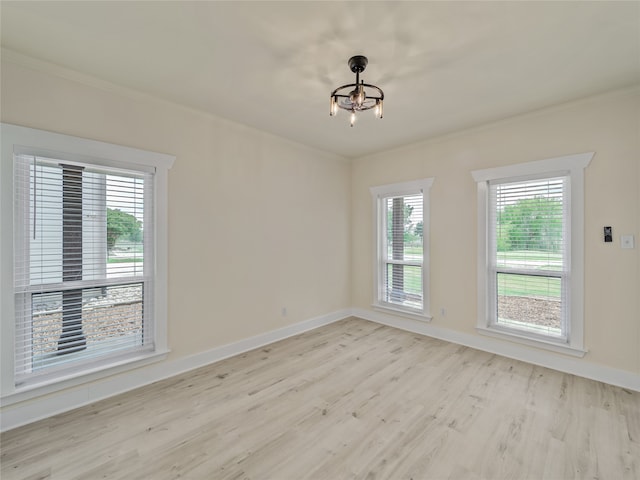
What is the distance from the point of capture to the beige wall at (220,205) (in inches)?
95.5

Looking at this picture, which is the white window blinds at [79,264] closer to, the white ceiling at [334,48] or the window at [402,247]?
the white ceiling at [334,48]

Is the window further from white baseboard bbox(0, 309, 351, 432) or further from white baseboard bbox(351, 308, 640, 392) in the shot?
white baseboard bbox(0, 309, 351, 432)

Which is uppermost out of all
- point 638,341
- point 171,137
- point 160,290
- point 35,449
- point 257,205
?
point 171,137

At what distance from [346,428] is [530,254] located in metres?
2.76

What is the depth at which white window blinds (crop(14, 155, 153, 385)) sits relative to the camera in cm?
223

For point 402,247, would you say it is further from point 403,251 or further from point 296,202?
point 296,202

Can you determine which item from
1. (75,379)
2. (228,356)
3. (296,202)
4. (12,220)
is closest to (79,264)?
(12,220)

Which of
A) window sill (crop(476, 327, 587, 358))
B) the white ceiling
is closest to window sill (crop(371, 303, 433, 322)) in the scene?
window sill (crop(476, 327, 587, 358))

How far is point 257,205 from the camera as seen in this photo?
3.68m

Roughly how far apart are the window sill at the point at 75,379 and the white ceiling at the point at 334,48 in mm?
2501

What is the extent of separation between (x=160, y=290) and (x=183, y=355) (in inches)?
29.4

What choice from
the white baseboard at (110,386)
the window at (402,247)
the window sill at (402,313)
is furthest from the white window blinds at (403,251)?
the white baseboard at (110,386)

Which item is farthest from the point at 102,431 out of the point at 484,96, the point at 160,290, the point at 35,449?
the point at 484,96

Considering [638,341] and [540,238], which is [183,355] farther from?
[638,341]
